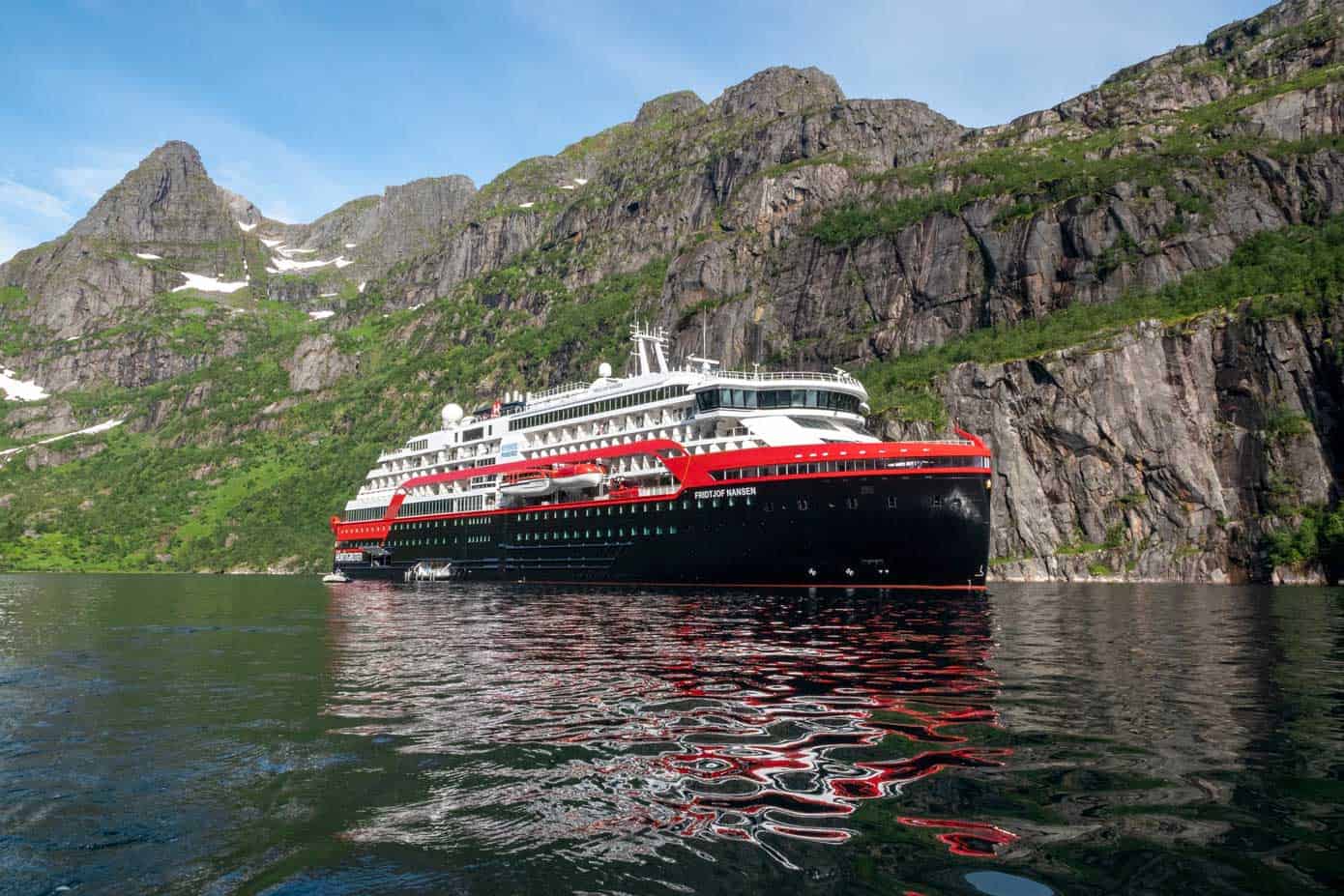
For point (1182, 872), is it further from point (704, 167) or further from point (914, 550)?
point (704, 167)

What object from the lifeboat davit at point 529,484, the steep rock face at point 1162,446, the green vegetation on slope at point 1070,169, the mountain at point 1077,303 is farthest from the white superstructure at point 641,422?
the green vegetation on slope at point 1070,169

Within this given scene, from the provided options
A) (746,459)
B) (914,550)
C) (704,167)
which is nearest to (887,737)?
(914,550)

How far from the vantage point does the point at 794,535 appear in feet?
151

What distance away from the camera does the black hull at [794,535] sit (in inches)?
1713

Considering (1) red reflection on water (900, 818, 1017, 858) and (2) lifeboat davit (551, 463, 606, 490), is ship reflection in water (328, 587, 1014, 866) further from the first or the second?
A: (2) lifeboat davit (551, 463, 606, 490)

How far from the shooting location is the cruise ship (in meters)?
43.8

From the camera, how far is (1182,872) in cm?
710

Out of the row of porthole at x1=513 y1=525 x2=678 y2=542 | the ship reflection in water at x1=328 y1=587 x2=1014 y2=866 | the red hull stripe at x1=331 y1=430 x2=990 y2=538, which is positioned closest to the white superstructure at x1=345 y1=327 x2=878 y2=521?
the red hull stripe at x1=331 y1=430 x2=990 y2=538

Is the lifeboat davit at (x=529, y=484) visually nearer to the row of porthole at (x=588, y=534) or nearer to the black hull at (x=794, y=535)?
the black hull at (x=794, y=535)

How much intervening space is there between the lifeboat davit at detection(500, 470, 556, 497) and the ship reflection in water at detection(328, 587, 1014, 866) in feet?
108

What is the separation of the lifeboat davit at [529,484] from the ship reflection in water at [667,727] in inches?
1299

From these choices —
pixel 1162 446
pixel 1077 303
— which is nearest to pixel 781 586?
pixel 1162 446

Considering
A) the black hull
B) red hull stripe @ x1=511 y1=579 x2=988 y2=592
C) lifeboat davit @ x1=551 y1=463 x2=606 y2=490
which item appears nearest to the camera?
the black hull

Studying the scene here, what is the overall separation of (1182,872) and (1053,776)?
10.1 ft
